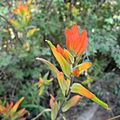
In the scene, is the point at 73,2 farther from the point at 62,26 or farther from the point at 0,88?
the point at 0,88

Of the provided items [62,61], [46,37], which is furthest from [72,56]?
[46,37]

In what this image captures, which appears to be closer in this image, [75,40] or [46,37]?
[75,40]

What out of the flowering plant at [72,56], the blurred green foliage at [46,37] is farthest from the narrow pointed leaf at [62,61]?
the blurred green foliage at [46,37]

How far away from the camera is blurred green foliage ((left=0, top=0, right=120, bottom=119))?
1.49m

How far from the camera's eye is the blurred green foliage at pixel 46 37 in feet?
4.88

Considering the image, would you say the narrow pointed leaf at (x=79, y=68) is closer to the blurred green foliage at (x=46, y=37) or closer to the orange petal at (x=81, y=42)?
the orange petal at (x=81, y=42)

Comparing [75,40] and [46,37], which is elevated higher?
[75,40]

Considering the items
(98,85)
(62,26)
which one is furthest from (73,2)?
(98,85)

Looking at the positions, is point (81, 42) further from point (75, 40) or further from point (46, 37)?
point (46, 37)

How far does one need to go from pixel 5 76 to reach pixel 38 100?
0.65 feet

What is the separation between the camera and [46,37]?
169cm

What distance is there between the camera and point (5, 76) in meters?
1.51

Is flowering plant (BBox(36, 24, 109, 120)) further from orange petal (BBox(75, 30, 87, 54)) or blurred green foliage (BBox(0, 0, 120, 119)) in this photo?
blurred green foliage (BBox(0, 0, 120, 119))

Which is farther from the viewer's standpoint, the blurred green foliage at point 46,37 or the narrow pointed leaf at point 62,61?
the blurred green foliage at point 46,37
